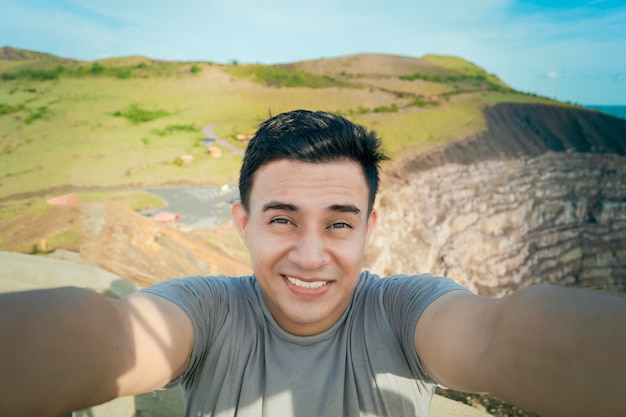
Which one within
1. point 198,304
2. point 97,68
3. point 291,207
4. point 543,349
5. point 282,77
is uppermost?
point 282,77

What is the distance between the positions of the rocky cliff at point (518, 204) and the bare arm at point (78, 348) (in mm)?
24888

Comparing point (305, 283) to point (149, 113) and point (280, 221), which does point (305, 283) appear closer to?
point (280, 221)

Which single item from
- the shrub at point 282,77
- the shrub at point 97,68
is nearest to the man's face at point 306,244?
the shrub at point 97,68

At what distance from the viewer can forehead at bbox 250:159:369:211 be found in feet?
5.34

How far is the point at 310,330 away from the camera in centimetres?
160

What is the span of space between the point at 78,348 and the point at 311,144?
3.91 feet

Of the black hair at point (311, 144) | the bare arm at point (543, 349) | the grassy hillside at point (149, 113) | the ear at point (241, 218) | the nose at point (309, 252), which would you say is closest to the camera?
the bare arm at point (543, 349)

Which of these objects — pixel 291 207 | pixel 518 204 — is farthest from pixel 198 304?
pixel 518 204

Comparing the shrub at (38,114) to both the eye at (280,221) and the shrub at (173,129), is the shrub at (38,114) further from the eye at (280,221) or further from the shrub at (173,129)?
the eye at (280,221)

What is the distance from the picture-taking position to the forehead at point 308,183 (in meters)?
1.63

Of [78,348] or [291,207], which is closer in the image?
[78,348]

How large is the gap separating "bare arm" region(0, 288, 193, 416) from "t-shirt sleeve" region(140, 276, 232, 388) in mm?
63

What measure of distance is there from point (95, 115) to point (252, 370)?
25.8 meters

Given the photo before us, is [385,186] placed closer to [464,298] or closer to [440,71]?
[440,71]
